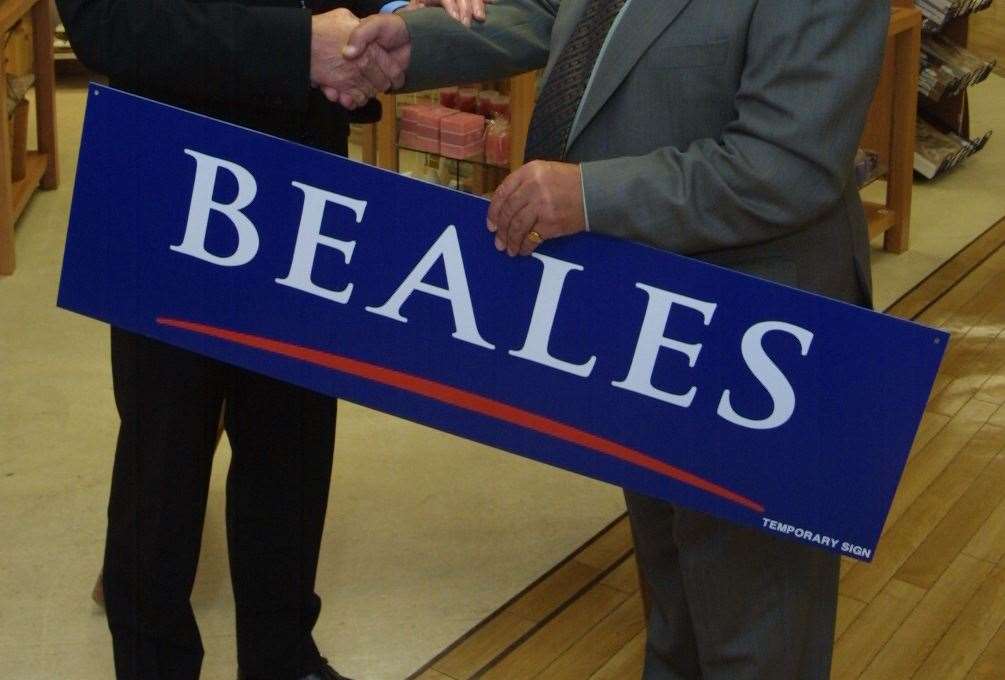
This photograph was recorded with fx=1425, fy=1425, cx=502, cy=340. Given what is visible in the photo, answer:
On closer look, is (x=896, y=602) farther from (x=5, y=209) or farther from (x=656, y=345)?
(x=5, y=209)

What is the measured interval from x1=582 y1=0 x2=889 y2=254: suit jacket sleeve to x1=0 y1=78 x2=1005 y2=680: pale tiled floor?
1.28m

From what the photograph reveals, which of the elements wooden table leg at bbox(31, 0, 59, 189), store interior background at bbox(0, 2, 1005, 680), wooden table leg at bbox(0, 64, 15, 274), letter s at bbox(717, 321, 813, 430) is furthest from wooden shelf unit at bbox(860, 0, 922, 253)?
letter s at bbox(717, 321, 813, 430)

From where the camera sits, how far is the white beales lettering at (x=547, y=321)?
1.78 m

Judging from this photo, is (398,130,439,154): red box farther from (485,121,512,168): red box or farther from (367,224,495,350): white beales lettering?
(367,224,495,350): white beales lettering

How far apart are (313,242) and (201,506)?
2.02ft

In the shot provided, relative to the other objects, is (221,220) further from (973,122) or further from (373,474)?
(973,122)

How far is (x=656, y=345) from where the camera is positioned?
5.82ft

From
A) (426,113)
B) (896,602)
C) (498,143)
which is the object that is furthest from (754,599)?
(426,113)

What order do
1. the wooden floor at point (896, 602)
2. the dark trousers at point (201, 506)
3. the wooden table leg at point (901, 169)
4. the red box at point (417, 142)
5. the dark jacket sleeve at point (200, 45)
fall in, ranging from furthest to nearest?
the wooden table leg at point (901, 169) < the red box at point (417, 142) < the wooden floor at point (896, 602) < the dark trousers at point (201, 506) < the dark jacket sleeve at point (200, 45)

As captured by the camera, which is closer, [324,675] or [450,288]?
[450,288]

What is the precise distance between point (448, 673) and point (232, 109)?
1.15m

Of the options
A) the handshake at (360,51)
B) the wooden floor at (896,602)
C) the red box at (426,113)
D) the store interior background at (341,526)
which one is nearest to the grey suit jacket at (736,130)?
the handshake at (360,51)

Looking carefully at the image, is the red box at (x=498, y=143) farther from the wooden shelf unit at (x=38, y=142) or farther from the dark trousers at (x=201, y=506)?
the dark trousers at (x=201, y=506)

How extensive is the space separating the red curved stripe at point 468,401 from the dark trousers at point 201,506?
23cm
